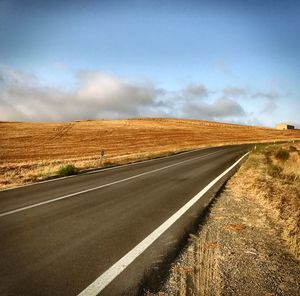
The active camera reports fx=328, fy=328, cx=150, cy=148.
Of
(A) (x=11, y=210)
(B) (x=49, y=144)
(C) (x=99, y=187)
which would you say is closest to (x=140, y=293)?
(A) (x=11, y=210)

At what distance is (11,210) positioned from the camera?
25.4 feet

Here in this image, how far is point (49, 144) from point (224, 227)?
40.3 meters

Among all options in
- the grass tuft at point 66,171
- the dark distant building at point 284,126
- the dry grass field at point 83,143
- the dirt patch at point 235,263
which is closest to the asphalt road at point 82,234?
the dirt patch at point 235,263

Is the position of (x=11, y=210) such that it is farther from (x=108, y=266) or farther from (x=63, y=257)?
(x=108, y=266)

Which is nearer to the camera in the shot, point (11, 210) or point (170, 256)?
point (170, 256)

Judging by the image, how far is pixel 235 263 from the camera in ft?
15.2

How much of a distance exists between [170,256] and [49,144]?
41.4m

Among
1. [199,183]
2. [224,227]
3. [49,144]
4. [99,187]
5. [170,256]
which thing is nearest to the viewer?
[170,256]

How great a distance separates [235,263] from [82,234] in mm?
2715

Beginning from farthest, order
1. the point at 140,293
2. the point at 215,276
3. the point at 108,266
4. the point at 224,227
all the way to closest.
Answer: the point at 224,227 < the point at 108,266 < the point at 215,276 < the point at 140,293

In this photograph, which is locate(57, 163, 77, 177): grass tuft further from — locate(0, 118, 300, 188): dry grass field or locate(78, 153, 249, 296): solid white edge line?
locate(0, 118, 300, 188): dry grass field

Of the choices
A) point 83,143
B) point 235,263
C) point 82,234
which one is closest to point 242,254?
point 235,263

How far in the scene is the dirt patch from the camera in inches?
154

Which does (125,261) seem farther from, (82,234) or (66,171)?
(66,171)
